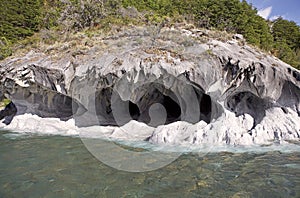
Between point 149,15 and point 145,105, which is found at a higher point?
point 149,15

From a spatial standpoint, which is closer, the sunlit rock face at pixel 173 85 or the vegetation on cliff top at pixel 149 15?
the sunlit rock face at pixel 173 85

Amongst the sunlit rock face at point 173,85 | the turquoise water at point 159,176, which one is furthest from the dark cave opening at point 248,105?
the turquoise water at point 159,176

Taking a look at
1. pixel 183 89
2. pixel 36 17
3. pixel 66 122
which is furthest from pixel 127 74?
pixel 36 17

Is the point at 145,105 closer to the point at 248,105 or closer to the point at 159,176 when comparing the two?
the point at 248,105

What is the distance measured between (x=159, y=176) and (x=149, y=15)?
56.3ft

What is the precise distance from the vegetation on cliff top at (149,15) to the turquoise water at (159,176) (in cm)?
1520

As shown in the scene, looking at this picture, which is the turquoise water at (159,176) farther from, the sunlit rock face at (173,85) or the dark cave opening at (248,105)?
the dark cave opening at (248,105)

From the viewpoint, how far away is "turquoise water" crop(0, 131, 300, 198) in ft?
17.7

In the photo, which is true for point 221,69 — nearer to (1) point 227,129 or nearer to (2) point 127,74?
(1) point 227,129

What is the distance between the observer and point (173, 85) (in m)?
11.3

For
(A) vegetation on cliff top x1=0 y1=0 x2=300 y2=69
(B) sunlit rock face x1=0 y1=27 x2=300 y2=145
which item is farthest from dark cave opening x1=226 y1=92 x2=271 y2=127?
(A) vegetation on cliff top x1=0 y1=0 x2=300 y2=69

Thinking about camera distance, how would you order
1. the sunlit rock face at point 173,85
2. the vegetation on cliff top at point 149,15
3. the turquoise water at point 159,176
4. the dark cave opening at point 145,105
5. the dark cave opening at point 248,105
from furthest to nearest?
the vegetation on cliff top at point 149,15
the dark cave opening at point 145,105
the dark cave opening at point 248,105
the sunlit rock face at point 173,85
the turquoise water at point 159,176

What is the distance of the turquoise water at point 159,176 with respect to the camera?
540 cm

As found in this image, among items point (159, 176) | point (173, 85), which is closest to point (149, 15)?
point (173, 85)
